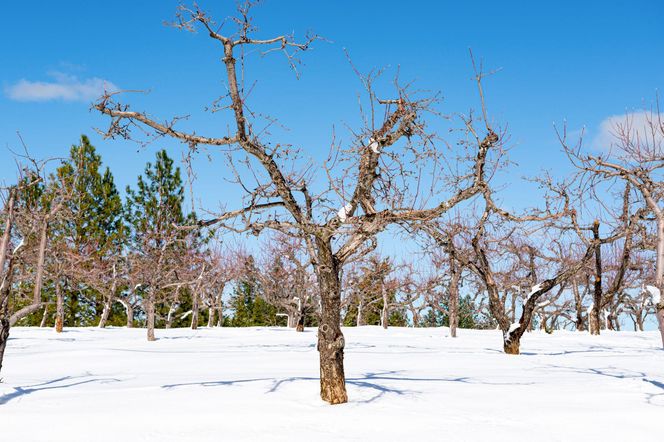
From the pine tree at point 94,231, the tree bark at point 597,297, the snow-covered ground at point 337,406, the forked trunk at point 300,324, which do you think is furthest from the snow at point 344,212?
the pine tree at point 94,231

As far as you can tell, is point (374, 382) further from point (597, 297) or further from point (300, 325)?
point (300, 325)

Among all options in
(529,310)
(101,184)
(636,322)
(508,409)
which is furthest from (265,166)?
(636,322)

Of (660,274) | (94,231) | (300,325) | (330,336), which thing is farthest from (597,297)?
(94,231)

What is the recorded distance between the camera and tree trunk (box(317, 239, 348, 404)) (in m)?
7.86

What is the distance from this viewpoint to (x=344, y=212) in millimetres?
7953

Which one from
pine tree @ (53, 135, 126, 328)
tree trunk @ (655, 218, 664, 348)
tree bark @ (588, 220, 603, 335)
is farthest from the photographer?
pine tree @ (53, 135, 126, 328)

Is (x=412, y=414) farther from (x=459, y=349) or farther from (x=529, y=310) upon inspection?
(x=459, y=349)

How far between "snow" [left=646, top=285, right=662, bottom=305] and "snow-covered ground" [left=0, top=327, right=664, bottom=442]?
51.4 inches

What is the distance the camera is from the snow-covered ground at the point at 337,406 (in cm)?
665

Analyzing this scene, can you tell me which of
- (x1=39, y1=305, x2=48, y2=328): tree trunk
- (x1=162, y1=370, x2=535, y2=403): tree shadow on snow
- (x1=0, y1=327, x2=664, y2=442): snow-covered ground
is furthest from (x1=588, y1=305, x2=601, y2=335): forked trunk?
(x1=39, y1=305, x2=48, y2=328): tree trunk

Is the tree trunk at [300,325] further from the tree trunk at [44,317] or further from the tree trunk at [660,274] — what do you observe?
the tree trunk at [660,274]

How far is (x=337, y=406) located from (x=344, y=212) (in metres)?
2.38

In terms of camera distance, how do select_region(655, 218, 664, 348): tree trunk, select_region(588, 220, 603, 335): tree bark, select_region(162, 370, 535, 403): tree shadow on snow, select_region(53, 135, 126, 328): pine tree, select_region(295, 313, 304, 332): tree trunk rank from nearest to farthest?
1. select_region(655, 218, 664, 348): tree trunk
2. select_region(162, 370, 535, 403): tree shadow on snow
3. select_region(588, 220, 603, 335): tree bark
4. select_region(295, 313, 304, 332): tree trunk
5. select_region(53, 135, 126, 328): pine tree

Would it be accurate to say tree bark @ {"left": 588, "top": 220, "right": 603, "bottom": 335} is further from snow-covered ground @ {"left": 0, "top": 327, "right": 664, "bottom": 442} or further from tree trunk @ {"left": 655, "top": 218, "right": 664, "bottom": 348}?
tree trunk @ {"left": 655, "top": 218, "right": 664, "bottom": 348}
